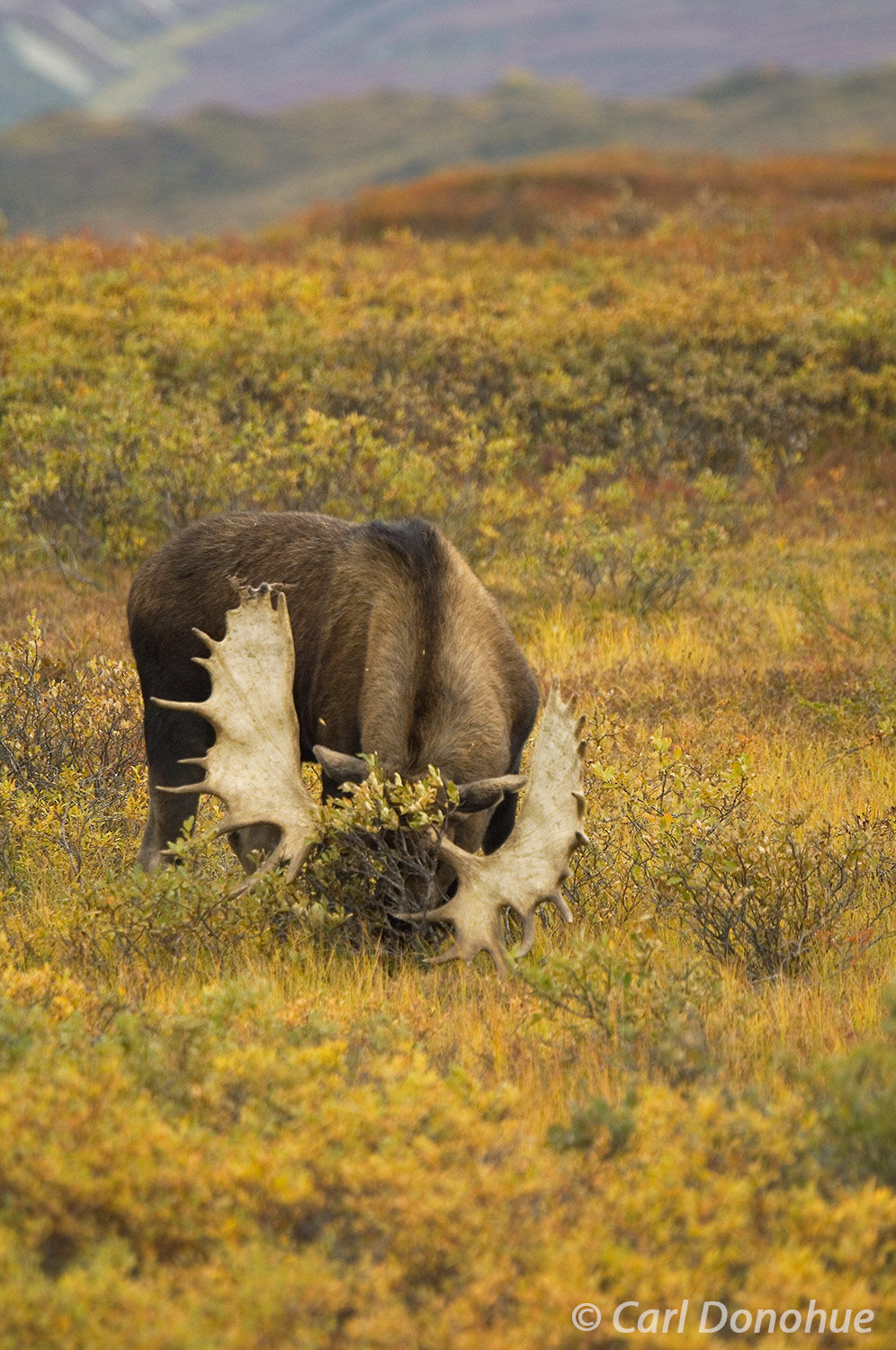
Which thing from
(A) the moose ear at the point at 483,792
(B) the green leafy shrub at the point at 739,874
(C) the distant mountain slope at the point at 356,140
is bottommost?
(B) the green leafy shrub at the point at 739,874

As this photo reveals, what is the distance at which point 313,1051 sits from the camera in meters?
3.53

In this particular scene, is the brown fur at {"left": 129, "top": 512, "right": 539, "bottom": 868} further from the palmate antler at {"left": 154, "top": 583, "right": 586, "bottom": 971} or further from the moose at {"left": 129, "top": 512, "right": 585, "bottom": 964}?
the palmate antler at {"left": 154, "top": 583, "right": 586, "bottom": 971}

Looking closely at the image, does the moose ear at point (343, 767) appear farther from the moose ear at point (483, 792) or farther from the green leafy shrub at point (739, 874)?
the green leafy shrub at point (739, 874)

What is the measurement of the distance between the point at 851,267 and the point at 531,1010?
17.9 metres

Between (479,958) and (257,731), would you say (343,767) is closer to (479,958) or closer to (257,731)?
(257,731)

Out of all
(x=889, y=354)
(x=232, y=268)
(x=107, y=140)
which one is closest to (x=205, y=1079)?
(x=889, y=354)

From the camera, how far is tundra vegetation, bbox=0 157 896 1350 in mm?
2934

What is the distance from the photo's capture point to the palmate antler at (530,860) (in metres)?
4.41

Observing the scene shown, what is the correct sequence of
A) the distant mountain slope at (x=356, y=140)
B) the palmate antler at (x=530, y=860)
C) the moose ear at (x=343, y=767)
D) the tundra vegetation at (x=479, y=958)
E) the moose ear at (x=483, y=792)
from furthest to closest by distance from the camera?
1. the distant mountain slope at (x=356, y=140)
2. the moose ear at (x=343, y=767)
3. the moose ear at (x=483, y=792)
4. the palmate antler at (x=530, y=860)
5. the tundra vegetation at (x=479, y=958)

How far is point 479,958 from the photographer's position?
16.4 ft

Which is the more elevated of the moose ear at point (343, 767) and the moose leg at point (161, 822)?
the moose ear at point (343, 767)

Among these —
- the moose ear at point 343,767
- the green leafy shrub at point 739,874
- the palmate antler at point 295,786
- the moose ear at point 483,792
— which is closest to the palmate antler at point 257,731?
the palmate antler at point 295,786

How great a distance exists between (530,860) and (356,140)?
105607 millimetres

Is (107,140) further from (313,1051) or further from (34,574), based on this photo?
(313,1051)
